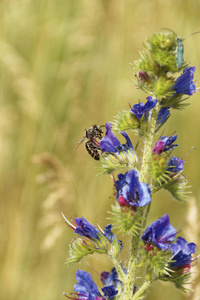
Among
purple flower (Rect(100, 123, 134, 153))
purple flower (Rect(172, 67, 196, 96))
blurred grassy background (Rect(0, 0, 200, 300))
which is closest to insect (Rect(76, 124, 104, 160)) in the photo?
purple flower (Rect(100, 123, 134, 153))

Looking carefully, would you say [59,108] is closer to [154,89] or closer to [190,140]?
[190,140]

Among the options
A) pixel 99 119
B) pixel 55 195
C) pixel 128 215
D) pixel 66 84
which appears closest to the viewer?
pixel 128 215

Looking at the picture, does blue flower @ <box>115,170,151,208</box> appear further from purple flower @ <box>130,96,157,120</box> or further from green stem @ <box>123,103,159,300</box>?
purple flower @ <box>130,96,157,120</box>

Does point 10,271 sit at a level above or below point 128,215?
above

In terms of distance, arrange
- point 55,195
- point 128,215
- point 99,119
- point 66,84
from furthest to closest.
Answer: point 66,84, point 99,119, point 55,195, point 128,215

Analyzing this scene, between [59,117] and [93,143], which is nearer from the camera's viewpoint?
[93,143]

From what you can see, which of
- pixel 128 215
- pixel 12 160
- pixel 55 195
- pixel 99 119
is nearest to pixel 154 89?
pixel 128 215

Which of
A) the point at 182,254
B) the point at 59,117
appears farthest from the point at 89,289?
the point at 59,117

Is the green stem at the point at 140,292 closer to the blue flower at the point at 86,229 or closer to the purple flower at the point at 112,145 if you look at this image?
the blue flower at the point at 86,229

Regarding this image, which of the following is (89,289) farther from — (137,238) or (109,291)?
(137,238)
